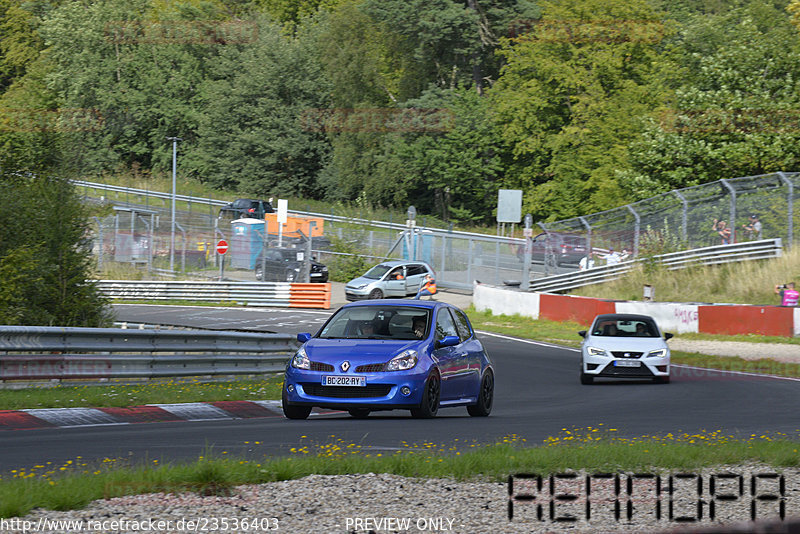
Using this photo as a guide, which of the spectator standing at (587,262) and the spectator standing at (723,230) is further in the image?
the spectator standing at (587,262)

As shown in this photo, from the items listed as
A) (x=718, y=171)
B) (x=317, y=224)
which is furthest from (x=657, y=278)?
(x=317, y=224)

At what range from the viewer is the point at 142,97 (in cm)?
8962

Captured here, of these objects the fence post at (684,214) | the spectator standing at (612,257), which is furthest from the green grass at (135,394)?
the spectator standing at (612,257)


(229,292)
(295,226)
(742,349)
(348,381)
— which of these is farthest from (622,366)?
(295,226)

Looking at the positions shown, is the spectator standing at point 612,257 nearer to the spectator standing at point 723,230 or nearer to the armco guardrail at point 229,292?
A: the spectator standing at point 723,230

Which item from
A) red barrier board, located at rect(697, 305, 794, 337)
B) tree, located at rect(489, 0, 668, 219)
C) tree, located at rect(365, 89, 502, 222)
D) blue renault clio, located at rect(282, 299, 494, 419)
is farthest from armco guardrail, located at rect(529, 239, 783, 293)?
tree, located at rect(365, 89, 502, 222)

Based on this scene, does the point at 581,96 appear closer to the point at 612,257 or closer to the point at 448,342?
the point at 612,257

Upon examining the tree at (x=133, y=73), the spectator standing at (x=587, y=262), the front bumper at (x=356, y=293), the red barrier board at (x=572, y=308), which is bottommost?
the red barrier board at (x=572, y=308)

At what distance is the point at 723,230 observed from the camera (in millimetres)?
36000

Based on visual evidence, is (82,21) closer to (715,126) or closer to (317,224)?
(317,224)

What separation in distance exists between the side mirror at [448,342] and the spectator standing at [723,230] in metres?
24.5

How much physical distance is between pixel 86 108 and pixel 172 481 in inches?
3495

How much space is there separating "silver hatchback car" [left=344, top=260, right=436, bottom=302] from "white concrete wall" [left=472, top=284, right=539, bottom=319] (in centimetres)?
486

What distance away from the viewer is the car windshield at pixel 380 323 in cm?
1348
